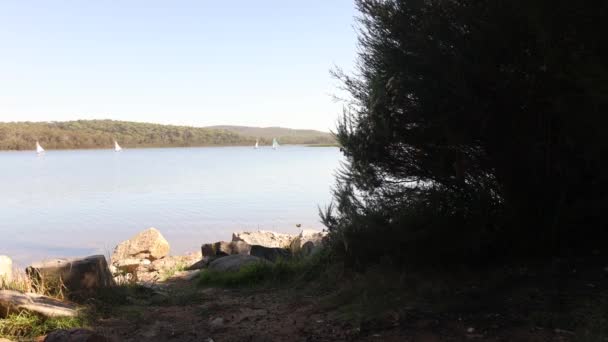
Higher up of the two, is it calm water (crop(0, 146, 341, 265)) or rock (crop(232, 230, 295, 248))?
rock (crop(232, 230, 295, 248))

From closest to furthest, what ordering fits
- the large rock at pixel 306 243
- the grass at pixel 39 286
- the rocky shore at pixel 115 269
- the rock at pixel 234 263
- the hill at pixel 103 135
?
the rocky shore at pixel 115 269
the grass at pixel 39 286
the rock at pixel 234 263
the large rock at pixel 306 243
the hill at pixel 103 135

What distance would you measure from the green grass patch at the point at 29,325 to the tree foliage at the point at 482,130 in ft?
11.2

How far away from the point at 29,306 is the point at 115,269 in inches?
250

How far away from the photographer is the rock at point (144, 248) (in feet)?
47.5

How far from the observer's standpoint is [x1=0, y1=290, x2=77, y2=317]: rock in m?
5.55

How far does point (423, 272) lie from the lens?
5.82 meters

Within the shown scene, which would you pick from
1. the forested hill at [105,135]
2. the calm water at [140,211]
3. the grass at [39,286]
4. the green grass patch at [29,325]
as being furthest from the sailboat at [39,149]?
the green grass patch at [29,325]

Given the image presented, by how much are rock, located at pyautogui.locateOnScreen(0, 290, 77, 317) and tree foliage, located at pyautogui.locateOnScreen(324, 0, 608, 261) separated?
11.4 feet

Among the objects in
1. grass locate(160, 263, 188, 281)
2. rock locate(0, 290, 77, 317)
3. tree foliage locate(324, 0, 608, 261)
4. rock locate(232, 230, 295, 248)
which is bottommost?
grass locate(160, 263, 188, 281)

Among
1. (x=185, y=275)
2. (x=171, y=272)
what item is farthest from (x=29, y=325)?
(x=171, y=272)

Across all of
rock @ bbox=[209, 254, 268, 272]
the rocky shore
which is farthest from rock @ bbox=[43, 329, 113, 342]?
rock @ bbox=[209, 254, 268, 272]

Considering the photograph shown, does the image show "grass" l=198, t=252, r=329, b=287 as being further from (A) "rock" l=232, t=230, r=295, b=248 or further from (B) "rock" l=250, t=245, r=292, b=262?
(A) "rock" l=232, t=230, r=295, b=248

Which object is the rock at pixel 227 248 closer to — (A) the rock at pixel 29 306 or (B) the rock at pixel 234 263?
(B) the rock at pixel 234 263

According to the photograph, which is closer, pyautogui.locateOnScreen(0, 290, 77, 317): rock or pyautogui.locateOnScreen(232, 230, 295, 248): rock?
pyautogui.locateOnScreen(0, 290, 77, 317): rock
